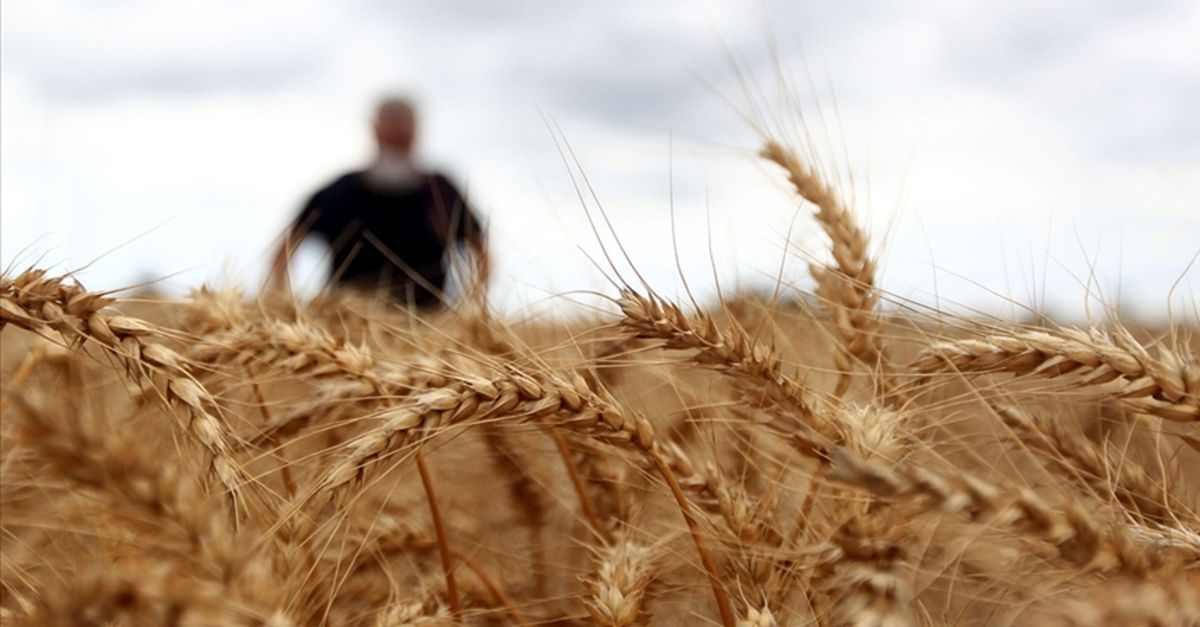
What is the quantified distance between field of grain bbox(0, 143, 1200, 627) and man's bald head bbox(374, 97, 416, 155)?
3146 mm

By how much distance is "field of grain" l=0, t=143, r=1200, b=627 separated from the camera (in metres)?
0.82

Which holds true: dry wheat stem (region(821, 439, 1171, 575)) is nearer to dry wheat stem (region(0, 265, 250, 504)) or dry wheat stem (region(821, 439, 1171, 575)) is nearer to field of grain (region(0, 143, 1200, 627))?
field of grain (region(0, 143, 1200, 627))

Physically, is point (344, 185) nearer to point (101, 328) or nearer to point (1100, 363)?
point (101, 328)

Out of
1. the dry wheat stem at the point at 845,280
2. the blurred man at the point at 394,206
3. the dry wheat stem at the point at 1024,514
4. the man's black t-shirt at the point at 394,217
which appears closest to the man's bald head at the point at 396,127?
the blurred man at the point at 394,206

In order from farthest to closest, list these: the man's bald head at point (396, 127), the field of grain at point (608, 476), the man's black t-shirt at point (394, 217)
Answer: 1. the man's bald head at point (396, 127)
2. the man's black t-shirt at point (394, 217)
3. the field of grain at point (608, 476)

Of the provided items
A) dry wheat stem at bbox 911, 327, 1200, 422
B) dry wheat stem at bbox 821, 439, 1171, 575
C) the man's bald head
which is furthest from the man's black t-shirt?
dry wheat stem at bbox 821, 439, 1171, 575

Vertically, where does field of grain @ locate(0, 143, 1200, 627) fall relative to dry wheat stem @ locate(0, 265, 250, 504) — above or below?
below

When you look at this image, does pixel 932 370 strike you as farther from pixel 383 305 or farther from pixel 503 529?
pixel 383 305

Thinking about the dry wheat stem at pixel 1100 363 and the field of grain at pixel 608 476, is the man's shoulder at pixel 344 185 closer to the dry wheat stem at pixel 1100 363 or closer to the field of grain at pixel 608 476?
the field of grain at pixel 608 476

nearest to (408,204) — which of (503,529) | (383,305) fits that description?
(383,305)

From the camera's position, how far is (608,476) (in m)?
1.80

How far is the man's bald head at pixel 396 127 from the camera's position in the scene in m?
5.19

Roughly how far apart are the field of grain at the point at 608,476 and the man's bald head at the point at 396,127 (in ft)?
10.3

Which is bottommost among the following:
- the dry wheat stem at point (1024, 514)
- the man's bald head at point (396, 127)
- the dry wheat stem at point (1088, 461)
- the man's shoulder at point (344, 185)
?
the dry wheat stem at point (1088, 461)
